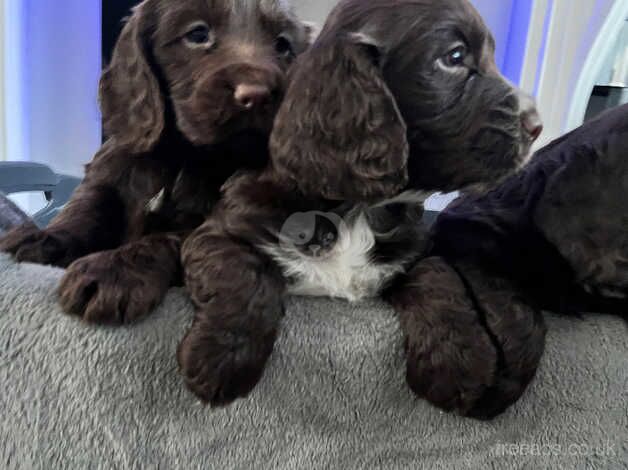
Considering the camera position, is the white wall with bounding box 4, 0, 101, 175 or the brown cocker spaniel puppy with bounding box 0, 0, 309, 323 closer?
the brown cocker spaniel puppy with bounding box 0, 0, 309, 323

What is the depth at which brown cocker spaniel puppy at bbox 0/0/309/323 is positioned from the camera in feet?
3.73

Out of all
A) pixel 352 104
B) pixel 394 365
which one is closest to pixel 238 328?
pixel 394 365

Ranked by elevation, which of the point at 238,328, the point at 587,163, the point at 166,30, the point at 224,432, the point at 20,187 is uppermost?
the point at 166,30

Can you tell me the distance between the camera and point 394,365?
39.4 inches

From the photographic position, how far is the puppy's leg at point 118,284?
91 centimetres

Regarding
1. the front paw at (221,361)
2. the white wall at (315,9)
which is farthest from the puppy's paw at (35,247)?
the white wall at (315,9)

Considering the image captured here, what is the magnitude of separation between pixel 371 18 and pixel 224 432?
2.36 feet

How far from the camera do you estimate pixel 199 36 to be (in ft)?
4.14

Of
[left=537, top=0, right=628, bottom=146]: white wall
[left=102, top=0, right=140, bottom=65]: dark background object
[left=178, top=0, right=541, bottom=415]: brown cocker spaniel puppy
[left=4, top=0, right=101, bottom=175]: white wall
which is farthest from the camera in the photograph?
[left=4, top=0, right=101, bottom=175]: white wall

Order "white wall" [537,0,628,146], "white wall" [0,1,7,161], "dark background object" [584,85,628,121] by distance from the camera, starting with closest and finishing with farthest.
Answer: "white wall" [537,0,628,146] → "dark background object" [584,85,628,121] → "white wall" [0,1,7,161]

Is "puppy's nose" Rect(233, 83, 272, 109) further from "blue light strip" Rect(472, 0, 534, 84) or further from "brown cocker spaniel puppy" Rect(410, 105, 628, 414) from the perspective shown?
"blue light strip" Rect(472, 0, 534, 84)

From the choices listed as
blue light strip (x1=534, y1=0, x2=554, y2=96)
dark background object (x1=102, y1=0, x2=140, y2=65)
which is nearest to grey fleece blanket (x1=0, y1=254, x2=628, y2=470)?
→ blue light strip (x1=534, y1=0, x2=554, y2=96)

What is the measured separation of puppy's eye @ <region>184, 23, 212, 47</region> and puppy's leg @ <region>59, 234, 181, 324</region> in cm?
44

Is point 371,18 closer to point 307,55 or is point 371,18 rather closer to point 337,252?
point 307,55
